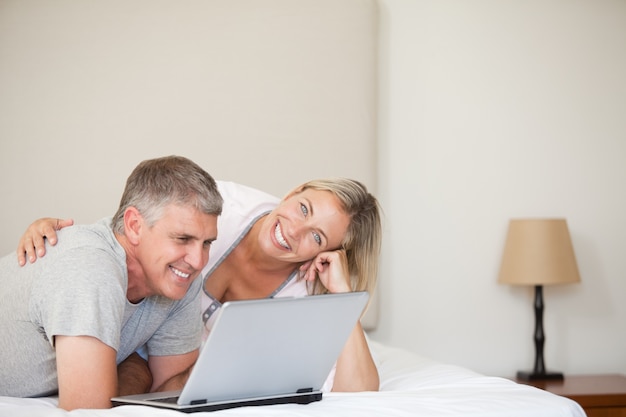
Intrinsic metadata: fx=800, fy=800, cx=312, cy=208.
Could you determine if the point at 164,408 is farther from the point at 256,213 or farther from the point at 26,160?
the point at 26,160

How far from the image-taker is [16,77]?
118 inches

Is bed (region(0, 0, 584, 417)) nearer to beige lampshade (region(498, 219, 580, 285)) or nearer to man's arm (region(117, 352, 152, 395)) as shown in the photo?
beige lampshade (region(498, 219, 580, 285))

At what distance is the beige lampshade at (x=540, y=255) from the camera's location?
335 centimetres

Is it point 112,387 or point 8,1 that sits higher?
point 8,1

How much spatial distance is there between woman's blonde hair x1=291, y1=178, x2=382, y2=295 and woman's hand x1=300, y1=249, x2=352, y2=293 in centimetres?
7

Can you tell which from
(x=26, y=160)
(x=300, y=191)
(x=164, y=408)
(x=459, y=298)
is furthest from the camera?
(x=459, y=298)

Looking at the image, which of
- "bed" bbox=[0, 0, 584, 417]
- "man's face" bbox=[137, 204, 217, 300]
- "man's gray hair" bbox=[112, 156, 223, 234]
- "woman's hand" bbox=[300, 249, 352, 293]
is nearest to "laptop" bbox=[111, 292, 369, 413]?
"man's face" bbox=[137, 204, 217, 300]

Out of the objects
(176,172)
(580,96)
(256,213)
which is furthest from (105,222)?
(580,96)

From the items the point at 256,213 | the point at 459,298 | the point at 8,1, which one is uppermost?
the point at 8,1

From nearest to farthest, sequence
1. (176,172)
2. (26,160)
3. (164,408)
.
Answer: (164,408), (176,172), (26,160)

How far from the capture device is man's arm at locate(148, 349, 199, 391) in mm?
1954

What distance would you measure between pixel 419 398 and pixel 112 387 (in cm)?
64

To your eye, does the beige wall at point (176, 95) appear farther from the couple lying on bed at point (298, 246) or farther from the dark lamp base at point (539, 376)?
the dark lamp base at point (539, 376)

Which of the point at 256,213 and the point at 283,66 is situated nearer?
the point at 256,213
